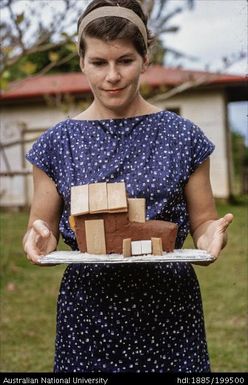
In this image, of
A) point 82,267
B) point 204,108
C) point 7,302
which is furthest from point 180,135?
point 204,108

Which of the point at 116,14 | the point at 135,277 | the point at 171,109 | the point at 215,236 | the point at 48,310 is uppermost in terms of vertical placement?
the point at 171,109

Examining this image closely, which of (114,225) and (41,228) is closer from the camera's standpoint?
(41,228)

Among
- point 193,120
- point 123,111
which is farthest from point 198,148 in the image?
point 193,120

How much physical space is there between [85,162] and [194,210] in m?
0.37

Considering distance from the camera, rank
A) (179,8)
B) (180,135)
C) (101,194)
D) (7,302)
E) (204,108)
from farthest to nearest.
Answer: (204,108) → (179,8) → (7,302) → (180,135) → (101,194)

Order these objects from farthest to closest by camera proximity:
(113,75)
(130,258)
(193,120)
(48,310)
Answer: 1. (193,120)
2. (48,310)
3. (113,75)
4. (130,258)

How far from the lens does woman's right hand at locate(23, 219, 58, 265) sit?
6.47 ft

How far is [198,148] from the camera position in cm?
215

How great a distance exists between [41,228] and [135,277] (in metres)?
0.33

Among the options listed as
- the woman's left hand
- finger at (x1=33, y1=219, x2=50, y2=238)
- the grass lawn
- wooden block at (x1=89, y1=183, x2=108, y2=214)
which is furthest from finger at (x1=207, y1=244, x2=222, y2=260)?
the grass lawn

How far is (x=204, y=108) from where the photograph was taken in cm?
1502

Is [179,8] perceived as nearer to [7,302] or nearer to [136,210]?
[7,302]

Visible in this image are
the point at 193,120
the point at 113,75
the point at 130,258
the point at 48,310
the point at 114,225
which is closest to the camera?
the point at 130,258

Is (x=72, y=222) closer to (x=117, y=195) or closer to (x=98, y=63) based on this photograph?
(x=117, y=195)
